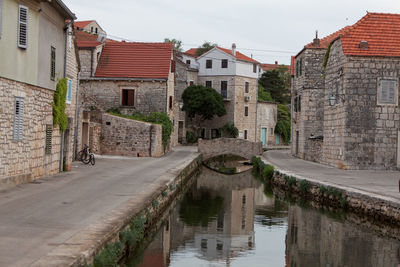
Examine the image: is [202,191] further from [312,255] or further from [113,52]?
[113,52]

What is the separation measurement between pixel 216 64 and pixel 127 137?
2765 cm

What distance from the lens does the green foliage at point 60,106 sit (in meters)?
18.2

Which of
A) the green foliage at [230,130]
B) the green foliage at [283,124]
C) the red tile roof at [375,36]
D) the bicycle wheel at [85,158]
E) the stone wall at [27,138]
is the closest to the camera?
the stone wall at [27,138]

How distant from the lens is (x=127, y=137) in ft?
102

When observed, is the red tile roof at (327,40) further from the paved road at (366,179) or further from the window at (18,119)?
the window at (18,119)

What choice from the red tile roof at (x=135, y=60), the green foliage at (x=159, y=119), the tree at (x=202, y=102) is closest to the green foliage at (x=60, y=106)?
the green foliage at (x=159, y=119)

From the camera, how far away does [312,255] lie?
11805mm

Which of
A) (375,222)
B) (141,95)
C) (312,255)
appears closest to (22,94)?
(312,255)

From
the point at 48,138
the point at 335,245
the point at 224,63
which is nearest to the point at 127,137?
the point at 48,138

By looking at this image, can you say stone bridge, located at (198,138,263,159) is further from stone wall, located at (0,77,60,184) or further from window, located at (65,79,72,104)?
stone wall, located at (0,77,60,184)

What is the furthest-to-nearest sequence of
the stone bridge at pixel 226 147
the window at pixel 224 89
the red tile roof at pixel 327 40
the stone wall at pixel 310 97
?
the window at pixel 224 89 < the stone bridge at pixel 226 147 < the stone wall at pixel 310 97 < the red tile roof at pixel 327 40

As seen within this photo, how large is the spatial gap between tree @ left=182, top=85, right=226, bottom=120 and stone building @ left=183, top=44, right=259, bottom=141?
2576 mm

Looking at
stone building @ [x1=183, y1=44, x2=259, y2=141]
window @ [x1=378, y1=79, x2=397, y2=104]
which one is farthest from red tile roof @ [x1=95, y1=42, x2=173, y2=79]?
Result: stone building @ [x1=183, y1=44, x2=259, y2=141]

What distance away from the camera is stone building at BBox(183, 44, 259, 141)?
5562 cm
